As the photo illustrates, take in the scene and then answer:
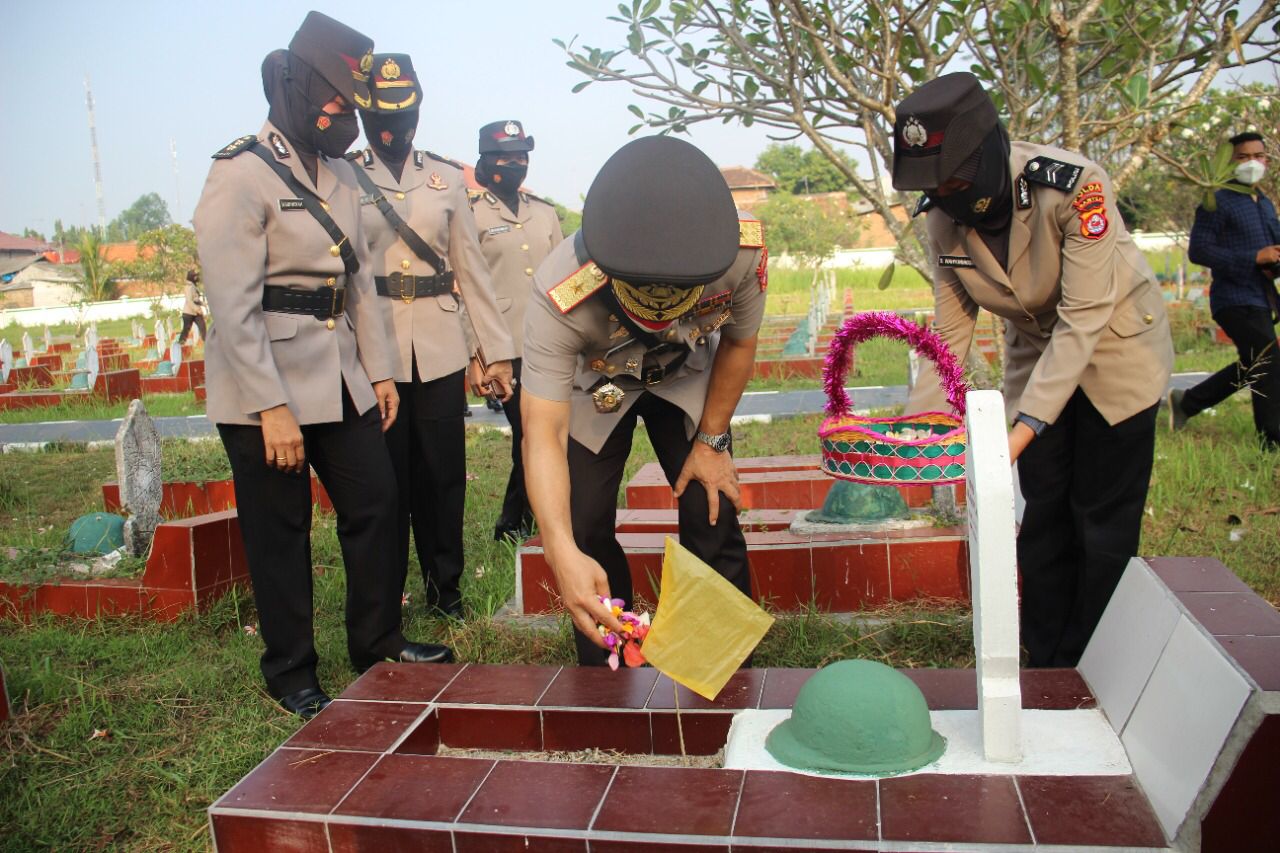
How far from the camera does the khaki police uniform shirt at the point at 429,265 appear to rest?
4152 millimetres

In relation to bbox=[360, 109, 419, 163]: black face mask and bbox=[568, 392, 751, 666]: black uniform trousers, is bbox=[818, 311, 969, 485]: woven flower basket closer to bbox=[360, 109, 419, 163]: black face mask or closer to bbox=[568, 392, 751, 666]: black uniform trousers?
bbox=[568, 392, 751, 666]: black uniform trousers

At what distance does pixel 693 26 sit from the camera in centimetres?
434

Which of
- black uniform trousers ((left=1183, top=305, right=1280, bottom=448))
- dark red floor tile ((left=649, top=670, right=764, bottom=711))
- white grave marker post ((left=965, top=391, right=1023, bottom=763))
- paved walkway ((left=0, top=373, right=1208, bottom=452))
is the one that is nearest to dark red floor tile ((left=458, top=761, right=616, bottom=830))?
dark red floor tile ((left=649, top=670, right=764, bottom=711))

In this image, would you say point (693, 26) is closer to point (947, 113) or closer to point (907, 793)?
point (947, 113)

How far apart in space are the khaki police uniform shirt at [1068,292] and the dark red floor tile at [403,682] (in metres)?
1.62

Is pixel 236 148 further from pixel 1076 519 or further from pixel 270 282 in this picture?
pixel 1076 519

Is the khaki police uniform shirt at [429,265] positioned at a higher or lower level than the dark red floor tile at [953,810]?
higher

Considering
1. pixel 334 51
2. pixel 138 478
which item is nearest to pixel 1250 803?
pixel 334 51

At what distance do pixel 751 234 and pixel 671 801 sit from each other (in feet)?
4.55

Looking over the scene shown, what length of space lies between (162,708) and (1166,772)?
2.73m

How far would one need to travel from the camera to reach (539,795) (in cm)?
216

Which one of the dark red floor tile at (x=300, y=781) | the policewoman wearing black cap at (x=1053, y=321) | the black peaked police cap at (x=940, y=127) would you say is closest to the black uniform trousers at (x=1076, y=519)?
the policewoman wearing black cap at (x=1053, y=321)

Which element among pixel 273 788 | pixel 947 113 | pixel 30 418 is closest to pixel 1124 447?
pixel 947 113

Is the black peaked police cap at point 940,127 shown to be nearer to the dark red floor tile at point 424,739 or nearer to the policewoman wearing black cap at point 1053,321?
the policewoman wearing black cap at point 1053,321
